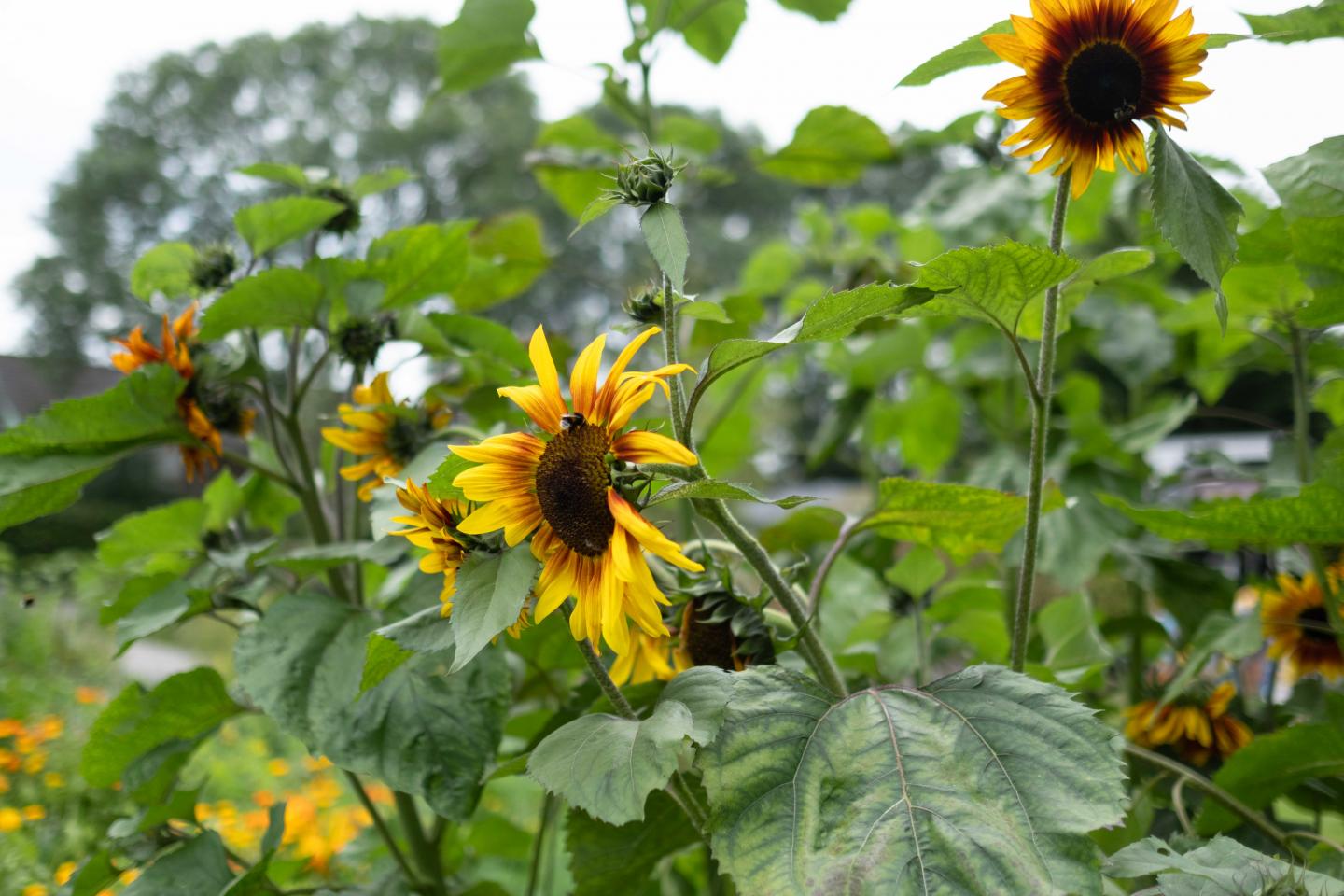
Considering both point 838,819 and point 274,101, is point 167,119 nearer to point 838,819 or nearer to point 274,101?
point 274,101

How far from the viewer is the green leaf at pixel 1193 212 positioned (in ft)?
1.63

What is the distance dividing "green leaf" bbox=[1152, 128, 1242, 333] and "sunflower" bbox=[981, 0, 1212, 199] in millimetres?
23

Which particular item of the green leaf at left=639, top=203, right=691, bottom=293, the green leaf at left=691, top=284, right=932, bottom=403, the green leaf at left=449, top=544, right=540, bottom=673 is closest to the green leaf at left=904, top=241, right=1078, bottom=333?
the green leaf at left=691, top=284, right=932, bottom=403

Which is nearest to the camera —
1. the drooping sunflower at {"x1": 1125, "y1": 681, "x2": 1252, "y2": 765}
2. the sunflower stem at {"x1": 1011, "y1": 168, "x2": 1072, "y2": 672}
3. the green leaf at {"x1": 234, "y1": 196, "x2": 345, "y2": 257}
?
the sunflower stem at {"x1": 1011, "y1": 168, "x2": 1072, "y2": 672}

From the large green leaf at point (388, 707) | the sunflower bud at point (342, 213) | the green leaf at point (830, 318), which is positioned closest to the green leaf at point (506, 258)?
the sunflower bud at point (342, 213)

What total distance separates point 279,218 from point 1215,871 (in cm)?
77

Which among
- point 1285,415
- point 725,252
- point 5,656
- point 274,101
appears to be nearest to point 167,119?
point 274,101

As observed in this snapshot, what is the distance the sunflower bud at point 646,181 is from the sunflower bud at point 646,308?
2.8 inches

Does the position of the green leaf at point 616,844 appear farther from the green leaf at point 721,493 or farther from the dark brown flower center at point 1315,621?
the dark brown flower center at point 1315,621

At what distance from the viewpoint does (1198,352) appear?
1.33m

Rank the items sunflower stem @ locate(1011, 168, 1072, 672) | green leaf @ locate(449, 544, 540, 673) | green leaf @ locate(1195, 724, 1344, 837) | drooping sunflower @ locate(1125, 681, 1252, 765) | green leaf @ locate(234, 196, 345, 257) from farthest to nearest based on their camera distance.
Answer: drooping sunflower @ locate(1125, 681, 1252, 765) < green leaf @ locate(234, 196, 345, 257) < green leaf @ locate(1195, 724, 1344, 837) < sunflower stem @ locate(1011, 168, 1072, 672) < green leaf @ locate(449, 544, 540, 673)

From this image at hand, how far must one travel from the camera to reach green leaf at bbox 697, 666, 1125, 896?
0.43m

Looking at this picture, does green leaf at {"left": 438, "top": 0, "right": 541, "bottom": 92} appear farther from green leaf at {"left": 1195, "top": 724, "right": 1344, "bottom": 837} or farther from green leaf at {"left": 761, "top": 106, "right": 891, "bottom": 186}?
green leaf at {"left": 1195, "top": 724, "right": 1344, "bottom": 837}

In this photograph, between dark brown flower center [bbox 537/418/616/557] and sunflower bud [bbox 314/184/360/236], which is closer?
dark brown flower center [bbox 537/418/616/557]
